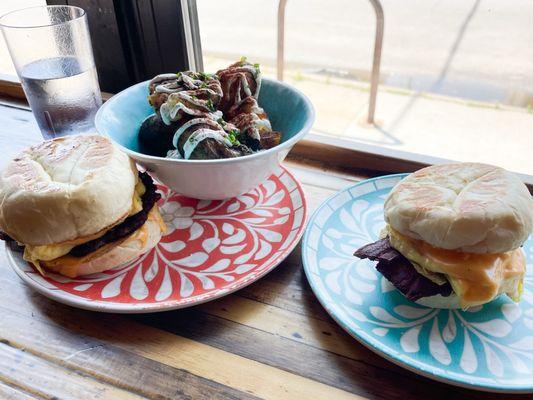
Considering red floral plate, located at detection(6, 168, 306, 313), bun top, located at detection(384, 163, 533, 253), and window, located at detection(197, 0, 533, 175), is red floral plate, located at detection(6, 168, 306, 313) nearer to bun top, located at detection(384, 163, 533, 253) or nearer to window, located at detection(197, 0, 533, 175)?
bun top, located at detection(384, 163, 533, 253)

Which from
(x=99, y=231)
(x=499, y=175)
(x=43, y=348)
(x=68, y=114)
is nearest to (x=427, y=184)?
(x=499, y=175)

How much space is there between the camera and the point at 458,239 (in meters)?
0.62

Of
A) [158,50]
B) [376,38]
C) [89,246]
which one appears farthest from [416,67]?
[89,246]

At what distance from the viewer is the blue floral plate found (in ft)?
1.93

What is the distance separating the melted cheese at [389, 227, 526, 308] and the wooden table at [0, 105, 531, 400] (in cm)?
12

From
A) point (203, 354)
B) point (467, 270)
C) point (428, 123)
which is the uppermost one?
point (467, 270)

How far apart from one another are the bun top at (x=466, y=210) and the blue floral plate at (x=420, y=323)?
0.10 metres

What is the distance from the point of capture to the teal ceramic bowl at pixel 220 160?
76cm

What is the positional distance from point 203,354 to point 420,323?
0.30m

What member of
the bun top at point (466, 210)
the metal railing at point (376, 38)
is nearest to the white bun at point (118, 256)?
the bun top at point (466, 210)

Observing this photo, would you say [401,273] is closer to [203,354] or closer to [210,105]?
[203,354]

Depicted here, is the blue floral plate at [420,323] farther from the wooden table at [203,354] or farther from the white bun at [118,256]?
the white bun at [118,256]

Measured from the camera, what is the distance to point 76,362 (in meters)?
0.64

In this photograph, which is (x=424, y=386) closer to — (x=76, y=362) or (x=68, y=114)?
(x=76, y=362)
